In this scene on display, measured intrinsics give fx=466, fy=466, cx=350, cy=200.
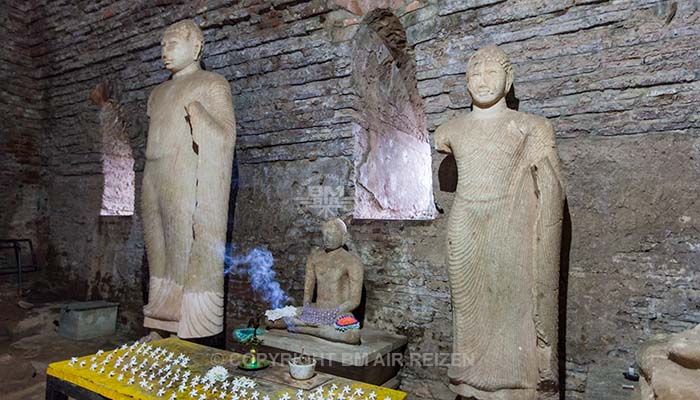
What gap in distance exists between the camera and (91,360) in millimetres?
2463

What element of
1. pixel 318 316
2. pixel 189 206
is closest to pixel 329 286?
pixel 318 316

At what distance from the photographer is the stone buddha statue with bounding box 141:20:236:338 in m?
3.02

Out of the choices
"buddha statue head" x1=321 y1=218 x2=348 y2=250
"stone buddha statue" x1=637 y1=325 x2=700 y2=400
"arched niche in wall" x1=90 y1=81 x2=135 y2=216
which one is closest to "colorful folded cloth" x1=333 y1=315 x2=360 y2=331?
"buddha statue head" x1=321 y1=218 x2=348 y2=250

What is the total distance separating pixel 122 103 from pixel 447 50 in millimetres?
3936

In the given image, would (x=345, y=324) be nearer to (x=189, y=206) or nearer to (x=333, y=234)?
(x=333, y=234)

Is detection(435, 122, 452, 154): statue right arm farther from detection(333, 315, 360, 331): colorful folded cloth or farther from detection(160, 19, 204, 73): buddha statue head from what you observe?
detection(160, 19, 204, 73): buddha statue head

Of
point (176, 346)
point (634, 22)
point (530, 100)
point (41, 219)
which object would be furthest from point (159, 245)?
point (41, 219)

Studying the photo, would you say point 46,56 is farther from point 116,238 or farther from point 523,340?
point 523,340

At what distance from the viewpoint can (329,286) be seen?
140 inches

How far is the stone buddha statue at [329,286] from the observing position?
335cm

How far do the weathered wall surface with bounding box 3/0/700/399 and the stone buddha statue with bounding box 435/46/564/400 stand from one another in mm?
637

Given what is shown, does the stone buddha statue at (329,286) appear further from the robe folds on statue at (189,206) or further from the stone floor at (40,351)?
the stone floor at (40,351)

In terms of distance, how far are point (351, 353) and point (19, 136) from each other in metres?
5.84

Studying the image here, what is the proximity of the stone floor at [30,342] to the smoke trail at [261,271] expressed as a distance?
1.81 m
